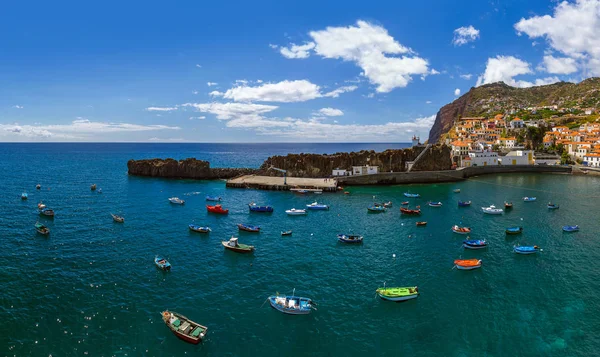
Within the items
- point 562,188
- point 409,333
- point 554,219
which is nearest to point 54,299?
point 409,333

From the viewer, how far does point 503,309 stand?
114ft

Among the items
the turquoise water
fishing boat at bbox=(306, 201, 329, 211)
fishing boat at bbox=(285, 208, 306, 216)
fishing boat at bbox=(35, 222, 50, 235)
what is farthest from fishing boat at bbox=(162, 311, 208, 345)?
fishing boat at bbox=(306, 201, 329, 211)

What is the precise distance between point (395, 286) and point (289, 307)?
13.0 m

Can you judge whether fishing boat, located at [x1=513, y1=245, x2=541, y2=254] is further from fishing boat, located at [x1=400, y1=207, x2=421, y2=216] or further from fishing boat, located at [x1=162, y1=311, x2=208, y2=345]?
fishing boat, located at [x1=162, y1=311, x2=208, y2=345]

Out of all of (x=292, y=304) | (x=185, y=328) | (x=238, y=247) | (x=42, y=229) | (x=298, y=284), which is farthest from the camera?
(x=42, y=229)

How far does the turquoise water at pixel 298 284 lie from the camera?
29.4 meters

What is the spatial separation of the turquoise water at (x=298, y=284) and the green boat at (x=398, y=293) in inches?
25.8

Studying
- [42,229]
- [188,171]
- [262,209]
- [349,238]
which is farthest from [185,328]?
[188,171]

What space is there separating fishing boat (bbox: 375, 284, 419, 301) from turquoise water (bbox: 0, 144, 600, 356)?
653 millimetres

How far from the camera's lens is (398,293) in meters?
35.9

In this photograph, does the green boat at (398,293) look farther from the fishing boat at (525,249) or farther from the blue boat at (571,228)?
the blue boat at (571,228)

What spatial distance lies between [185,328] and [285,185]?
69.4 m

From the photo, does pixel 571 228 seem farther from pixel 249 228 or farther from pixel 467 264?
pixel 249 228

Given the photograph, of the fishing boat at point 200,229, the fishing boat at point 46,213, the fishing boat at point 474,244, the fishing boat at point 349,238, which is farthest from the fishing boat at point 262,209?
the fishing boat at point 474,244
